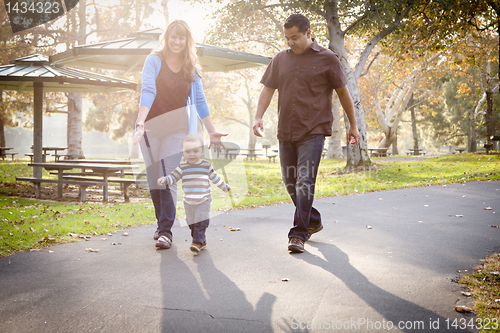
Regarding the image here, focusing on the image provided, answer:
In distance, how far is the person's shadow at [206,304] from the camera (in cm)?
235

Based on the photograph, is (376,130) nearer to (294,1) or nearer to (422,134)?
(422,134)

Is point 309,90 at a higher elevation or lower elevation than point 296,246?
higher

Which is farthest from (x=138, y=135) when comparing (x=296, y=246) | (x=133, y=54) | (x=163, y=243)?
(x=133, y=54)

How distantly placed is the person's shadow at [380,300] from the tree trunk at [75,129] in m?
20.1

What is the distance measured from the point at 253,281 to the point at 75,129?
69.7ft

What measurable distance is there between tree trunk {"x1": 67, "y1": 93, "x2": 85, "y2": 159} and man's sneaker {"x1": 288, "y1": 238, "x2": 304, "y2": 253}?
1963cm

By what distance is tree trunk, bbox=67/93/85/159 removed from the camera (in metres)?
21.4

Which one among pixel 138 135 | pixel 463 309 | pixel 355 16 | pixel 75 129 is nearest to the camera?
pixel 463 309

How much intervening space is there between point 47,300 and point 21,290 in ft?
1.08

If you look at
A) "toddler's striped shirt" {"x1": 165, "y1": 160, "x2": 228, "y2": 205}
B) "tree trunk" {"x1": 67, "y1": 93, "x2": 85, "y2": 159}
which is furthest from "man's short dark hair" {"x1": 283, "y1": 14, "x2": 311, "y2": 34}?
"tree trunk" {"x1": 67, "y1": 93, "x2": 85, "y2": 159}

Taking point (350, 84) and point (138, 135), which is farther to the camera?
point (350, 84)

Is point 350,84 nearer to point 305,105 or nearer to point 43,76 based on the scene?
point 43,76

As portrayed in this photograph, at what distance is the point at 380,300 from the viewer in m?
2.69

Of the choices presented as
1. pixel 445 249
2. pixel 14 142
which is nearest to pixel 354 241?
pixel 445 249
